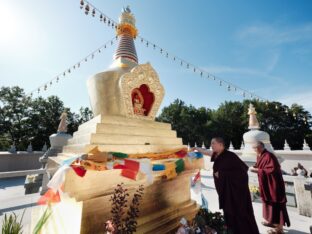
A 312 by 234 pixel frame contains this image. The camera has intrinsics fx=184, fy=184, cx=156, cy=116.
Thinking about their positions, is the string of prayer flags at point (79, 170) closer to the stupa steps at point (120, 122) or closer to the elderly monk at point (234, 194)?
the stupa steps at point (120, 122)

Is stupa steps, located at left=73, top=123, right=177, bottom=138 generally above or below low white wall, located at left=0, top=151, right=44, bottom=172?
above

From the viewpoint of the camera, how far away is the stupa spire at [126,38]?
6621 mm

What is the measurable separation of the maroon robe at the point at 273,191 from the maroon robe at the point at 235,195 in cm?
136

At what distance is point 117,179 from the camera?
3777mm

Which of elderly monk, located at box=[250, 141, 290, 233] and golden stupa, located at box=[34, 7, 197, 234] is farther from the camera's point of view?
A: elderly monk, located at box=[250, 141, 290, 233]

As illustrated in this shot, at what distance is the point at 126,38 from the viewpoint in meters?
6.98

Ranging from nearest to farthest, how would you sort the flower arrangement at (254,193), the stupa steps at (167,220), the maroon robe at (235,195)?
the maroon robe at (235,195)
the stupa steps at (167,220)
the flower arrangement at (254,193)

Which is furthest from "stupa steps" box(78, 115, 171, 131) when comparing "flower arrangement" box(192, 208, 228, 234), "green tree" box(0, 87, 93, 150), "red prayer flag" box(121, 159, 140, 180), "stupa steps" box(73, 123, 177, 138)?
"green tree" box(0, 87, 93, 150)

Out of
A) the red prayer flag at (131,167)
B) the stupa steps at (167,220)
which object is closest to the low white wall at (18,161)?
the stupa steps at (167,220)

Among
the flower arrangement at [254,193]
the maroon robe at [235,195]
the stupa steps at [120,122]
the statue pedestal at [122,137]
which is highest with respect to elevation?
the stupa steps at [120,122]

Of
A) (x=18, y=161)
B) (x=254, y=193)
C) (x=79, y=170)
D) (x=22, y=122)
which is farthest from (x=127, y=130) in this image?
(x=22, y=122)

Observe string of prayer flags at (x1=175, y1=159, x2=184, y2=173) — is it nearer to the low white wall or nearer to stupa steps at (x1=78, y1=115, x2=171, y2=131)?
stupa steps at (x1=78, y1=115, x2=171, y2=131)

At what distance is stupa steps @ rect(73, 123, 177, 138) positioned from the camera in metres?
3.99

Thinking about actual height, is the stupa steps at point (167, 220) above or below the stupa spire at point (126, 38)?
below
